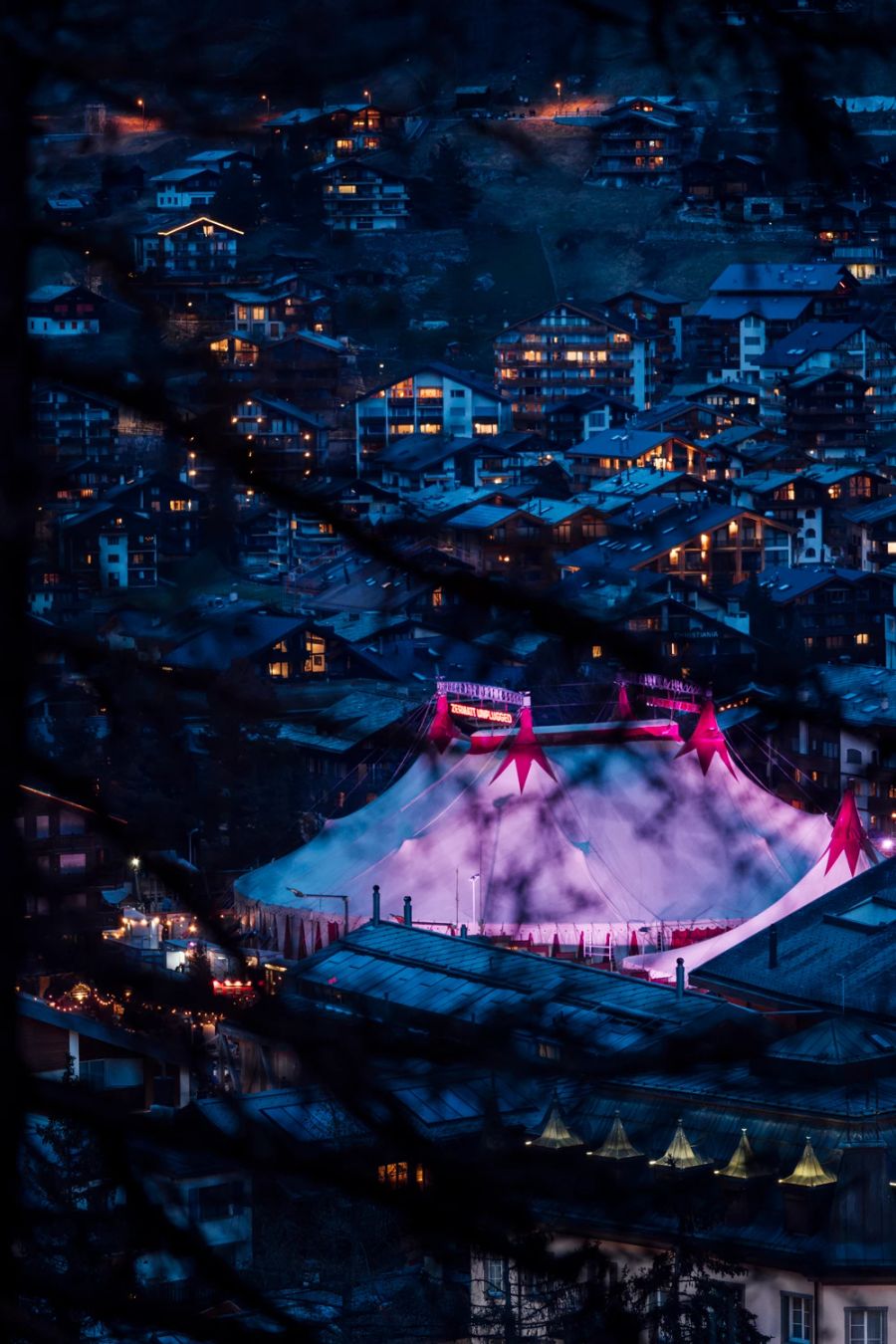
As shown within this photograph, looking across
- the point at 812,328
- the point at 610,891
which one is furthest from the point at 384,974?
the point at 812,328

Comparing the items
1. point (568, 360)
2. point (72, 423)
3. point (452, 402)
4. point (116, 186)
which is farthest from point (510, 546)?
point (568, 360)

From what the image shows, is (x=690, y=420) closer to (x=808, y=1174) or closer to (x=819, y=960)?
(x=819, y=960)

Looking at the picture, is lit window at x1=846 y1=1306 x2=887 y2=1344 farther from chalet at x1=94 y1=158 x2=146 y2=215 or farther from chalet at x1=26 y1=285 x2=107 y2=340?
chalet at x1=26 y1=285 x2=107 y2=340

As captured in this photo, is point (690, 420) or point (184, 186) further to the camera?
point (690, 420)

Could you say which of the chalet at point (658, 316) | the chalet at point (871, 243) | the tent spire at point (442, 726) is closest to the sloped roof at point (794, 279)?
the chalet at point (871, 243)

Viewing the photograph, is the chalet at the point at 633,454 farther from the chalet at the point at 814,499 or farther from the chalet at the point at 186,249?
the chalet at the point at 186,249

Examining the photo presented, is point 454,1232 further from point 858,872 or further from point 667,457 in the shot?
point 667,457
